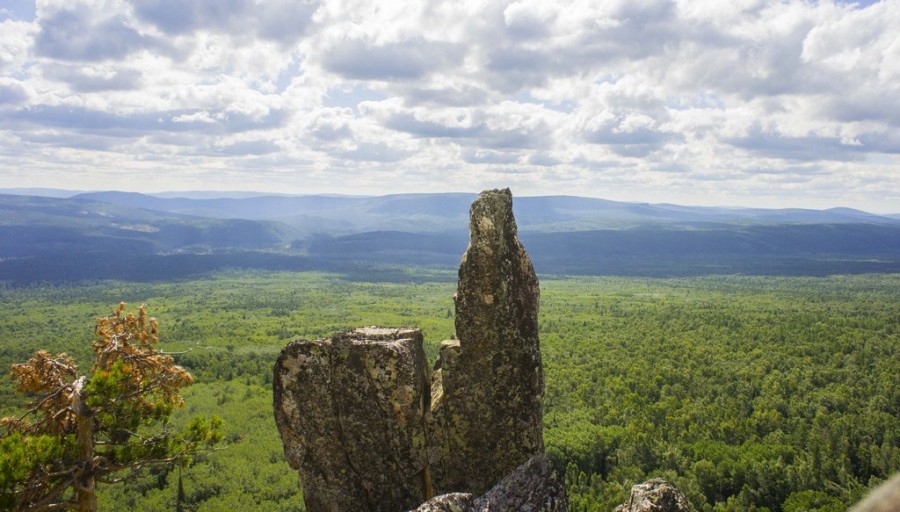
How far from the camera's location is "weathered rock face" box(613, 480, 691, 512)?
25.7 ft

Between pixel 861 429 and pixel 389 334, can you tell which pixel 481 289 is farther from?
pixel 861 429

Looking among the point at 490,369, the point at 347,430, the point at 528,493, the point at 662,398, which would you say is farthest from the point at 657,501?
the point at 662,398

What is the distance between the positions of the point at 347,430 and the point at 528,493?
154 inches

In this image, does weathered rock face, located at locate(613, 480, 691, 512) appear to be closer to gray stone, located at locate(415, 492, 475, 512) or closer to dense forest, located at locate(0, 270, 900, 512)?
gray stone, located at locate(415, 492, 475, 512)

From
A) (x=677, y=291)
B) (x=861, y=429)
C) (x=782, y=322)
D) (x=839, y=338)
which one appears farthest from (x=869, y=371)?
(x=677, y=291)

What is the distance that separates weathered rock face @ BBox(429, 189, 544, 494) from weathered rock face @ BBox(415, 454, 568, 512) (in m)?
2.21

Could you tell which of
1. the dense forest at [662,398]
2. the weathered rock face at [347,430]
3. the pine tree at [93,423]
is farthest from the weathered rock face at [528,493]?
the dense forest at [662,398]

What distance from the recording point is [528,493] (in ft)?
29.9

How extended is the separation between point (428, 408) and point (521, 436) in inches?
84.9

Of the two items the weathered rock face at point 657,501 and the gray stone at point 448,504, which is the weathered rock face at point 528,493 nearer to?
the gray stone at point 448,504

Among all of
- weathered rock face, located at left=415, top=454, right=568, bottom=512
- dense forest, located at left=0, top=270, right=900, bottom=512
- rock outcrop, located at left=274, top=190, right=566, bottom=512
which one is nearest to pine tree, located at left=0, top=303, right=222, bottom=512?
rock outcrop, located at left=274, top=190, right=566, bottom=512

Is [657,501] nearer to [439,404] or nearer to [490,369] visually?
[490,369]

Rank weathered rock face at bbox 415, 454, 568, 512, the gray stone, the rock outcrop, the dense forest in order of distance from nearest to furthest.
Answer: the gray stone < weathered rock face at bbox 415, 454, 568, 512 < the rock outcrop < the dense forest

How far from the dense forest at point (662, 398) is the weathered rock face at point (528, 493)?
13.1 metres
